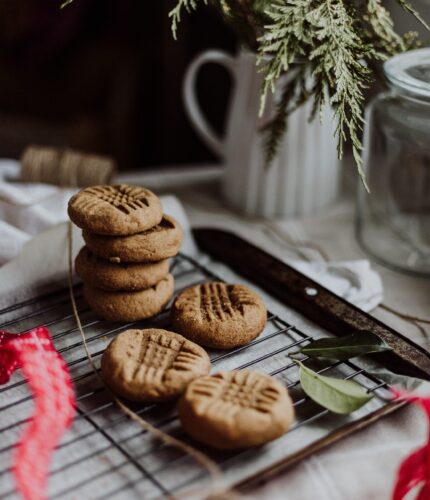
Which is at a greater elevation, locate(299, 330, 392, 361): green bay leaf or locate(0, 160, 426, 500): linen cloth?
locate(299, 330, 392, 361): green bay leaf

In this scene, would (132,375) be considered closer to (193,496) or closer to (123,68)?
(193,496)

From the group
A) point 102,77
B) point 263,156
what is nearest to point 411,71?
point 263,156

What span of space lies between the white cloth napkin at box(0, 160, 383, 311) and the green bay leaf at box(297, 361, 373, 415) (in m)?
0.26

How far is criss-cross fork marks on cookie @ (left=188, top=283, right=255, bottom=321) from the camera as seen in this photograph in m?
0.97

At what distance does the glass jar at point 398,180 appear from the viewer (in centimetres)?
113

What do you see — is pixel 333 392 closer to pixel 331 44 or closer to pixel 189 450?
pixel 189 450

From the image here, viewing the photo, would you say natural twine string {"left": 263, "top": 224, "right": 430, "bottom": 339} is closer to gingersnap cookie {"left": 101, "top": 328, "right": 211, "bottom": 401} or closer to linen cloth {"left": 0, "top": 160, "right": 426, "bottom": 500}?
linen cloth {"left": 0, "top": 160, "right": 426, "bottom": 500}

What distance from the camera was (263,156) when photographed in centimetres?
132

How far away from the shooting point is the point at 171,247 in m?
0.97

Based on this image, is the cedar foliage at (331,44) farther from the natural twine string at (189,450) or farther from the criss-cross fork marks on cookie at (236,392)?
the natural twine string at (189,450)

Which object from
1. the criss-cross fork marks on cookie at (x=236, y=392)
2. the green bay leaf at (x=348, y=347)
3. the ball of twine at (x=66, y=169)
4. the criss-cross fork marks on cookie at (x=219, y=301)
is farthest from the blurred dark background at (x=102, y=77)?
the criss-cross fork marks on cookie at (x=236, y=392)

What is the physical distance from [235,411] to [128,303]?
28cm


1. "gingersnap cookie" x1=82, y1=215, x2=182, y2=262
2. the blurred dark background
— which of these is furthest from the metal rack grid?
the blurred dark background

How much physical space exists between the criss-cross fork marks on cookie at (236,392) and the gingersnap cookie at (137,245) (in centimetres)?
20
